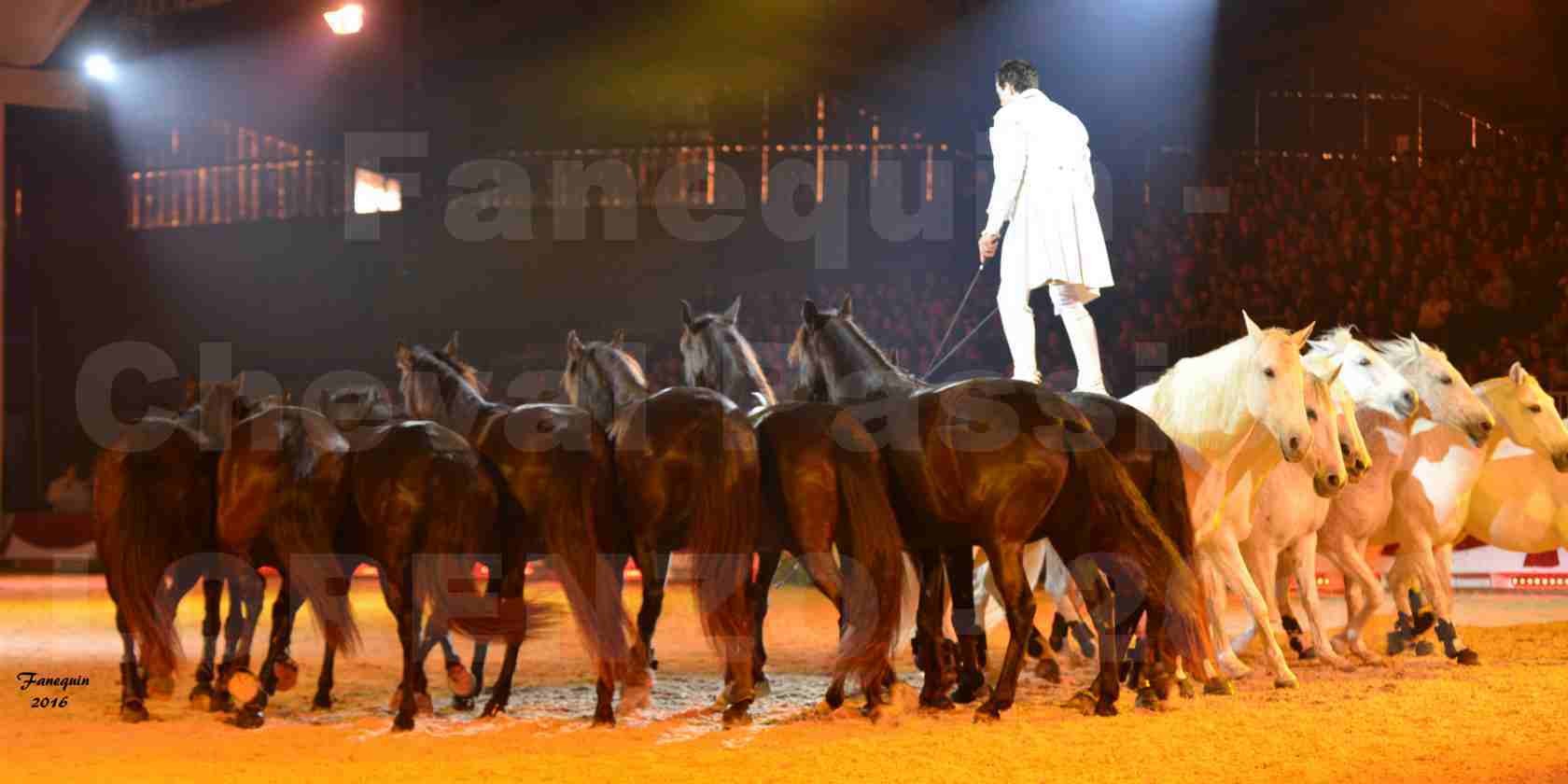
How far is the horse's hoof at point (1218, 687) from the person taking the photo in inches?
335

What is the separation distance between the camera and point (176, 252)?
20.8m

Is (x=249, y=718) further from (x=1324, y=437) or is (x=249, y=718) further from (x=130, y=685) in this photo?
(x=1324, y=437)

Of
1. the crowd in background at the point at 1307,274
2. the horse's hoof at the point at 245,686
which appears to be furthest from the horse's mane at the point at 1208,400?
the crowd in background at the point at 1307,274

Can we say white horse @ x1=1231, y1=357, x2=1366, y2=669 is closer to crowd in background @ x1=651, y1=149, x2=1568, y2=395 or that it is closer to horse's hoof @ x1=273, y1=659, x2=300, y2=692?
horse's hoof @ x1=273, y1=659, x2=300, y2=692

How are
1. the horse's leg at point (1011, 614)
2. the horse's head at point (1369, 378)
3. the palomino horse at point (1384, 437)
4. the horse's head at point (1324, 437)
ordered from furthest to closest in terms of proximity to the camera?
the palomino horse at point (1384, 437) < the horse's head at point (1369, 378) < the horse's head at point (1324, 437) < the horse's leg at point (1011, 614)

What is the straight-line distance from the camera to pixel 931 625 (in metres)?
8.39

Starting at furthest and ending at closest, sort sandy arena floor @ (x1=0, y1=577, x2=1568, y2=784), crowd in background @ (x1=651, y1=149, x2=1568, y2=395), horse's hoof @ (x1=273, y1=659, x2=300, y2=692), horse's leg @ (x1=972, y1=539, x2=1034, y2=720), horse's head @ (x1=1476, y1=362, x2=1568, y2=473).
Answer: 1. crowd in background @ (x1=651, y1=149, x2=1568, y2=395)
2. horse's head @ (x1=1476, y1=362, x2=1568, y2=473)
3. horse's hoof @ (x1=273, y1=659, x2=300, y2=692)
4. horse's leg @ (x1=972, y1=539, x2=1034, y2=720)
5. sandy arena floor @ (x1=0, y1=577, x2=1568, y2=784)

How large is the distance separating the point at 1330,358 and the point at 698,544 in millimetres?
4468

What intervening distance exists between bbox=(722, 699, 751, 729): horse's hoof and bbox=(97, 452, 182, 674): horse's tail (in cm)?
292

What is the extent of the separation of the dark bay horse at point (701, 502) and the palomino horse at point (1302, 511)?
11.2ft

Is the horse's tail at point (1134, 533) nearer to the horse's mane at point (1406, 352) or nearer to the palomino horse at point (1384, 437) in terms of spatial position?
the palomino horse at point (1384, 437)

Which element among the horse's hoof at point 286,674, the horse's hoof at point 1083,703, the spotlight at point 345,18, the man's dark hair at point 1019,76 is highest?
the spotlight at point 345,18

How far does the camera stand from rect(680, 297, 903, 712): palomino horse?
7.42m

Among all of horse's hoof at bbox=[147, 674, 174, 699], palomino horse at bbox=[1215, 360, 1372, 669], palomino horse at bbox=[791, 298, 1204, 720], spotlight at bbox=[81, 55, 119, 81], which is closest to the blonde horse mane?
palomino horse at bbox=[1215, 360, 1372, 669]
